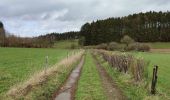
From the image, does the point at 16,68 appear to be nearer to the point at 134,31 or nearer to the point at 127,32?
the point at 134,31

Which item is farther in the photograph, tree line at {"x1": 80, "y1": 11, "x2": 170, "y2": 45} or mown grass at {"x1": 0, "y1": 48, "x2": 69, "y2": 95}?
tree line at {"x1": 80, "y1": 11, "x2": 170, "y2": 45}

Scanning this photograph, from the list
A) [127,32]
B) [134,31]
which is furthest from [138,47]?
[127,32]

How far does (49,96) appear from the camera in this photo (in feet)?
55.7

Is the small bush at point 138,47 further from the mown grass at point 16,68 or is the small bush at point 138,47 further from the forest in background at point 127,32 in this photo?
the mown grass at point 16,68

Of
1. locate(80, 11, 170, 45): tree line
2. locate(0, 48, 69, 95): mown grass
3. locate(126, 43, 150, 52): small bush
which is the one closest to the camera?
locate(0, 48, 69, 95): mown grass

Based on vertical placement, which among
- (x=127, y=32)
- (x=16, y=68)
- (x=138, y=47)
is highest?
(x=127, y=32)

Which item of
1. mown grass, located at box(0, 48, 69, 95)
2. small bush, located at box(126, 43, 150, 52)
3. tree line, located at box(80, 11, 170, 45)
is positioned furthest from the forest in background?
mown grass, located at box(0, 48, 69, 95)

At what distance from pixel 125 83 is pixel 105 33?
170m

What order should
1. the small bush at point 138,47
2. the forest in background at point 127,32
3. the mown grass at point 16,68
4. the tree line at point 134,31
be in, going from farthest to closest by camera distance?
the tree line at point 134,31
the forest in background at point 127,32
the small bush at point 138,47
the mown grass at point 16,68

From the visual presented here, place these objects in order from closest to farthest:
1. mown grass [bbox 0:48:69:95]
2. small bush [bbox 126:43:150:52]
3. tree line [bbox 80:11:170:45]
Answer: mown grass [bbox 0:48:69:95] < small bush [bbox 126:43:150:52] < tree line [bbox 80:11:170:45]

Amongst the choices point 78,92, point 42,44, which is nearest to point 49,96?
point 78,92

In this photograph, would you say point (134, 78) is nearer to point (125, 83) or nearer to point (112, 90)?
point (125, 83)

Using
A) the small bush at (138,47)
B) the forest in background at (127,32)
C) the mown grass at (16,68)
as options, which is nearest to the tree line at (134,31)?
the forest in background at (127,32)

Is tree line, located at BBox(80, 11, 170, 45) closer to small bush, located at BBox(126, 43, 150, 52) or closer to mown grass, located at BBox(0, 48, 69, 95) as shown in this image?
small bush, located at BBox(126, 43, 150, 52)
